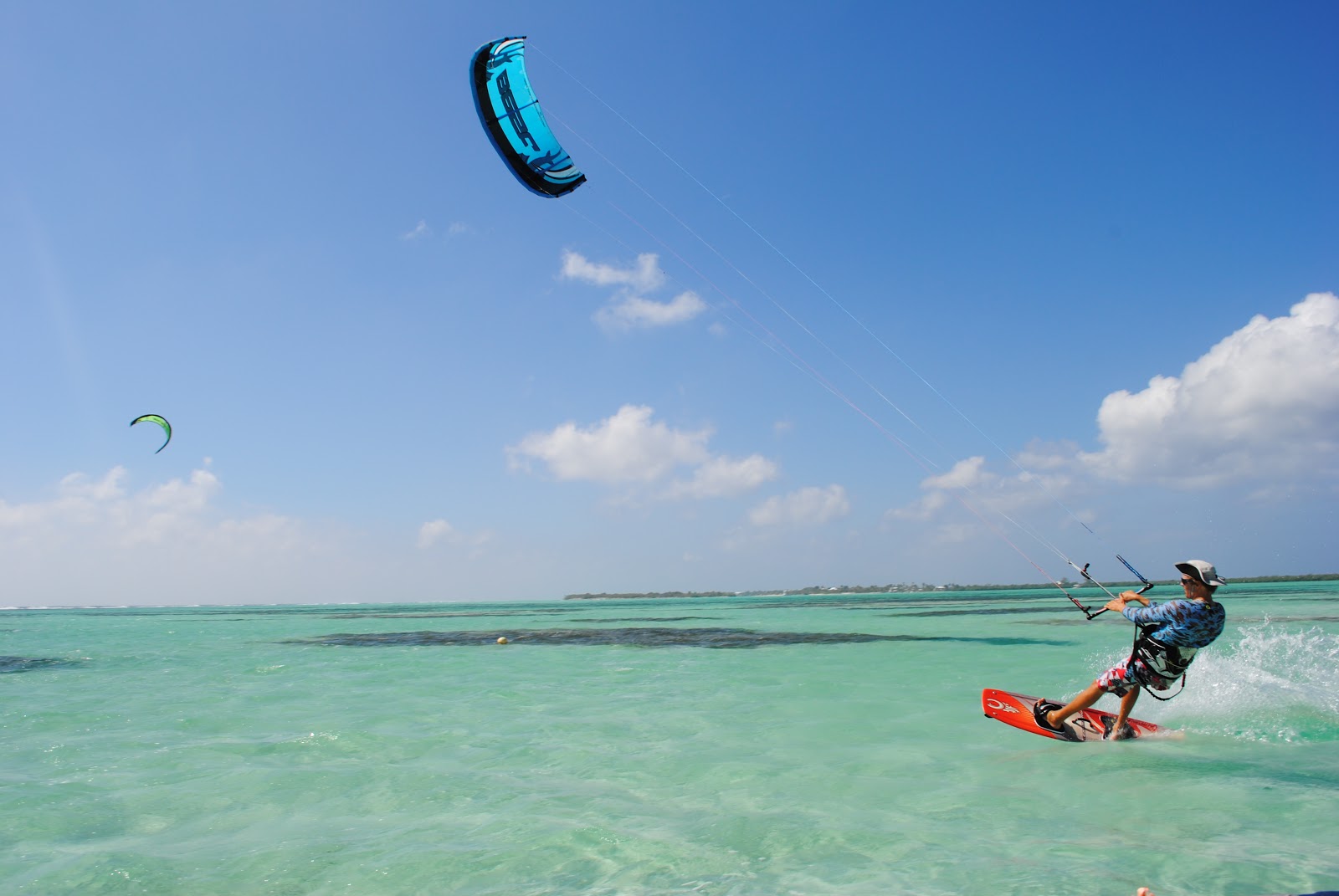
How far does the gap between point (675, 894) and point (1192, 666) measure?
40.9ft

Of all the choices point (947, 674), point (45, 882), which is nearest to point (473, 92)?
point (45, 882)

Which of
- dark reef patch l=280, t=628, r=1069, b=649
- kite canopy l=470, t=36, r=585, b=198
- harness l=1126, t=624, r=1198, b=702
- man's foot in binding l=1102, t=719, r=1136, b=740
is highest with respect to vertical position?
kite canopy l=470, t=36, r=585, b=198

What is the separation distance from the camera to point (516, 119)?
11.9 meters

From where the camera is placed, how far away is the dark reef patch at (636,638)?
90.0 feet

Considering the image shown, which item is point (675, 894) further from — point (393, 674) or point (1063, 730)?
point (393, 674)

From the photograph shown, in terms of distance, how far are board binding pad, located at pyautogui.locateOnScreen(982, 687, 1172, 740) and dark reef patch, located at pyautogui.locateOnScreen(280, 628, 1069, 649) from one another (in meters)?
15.7

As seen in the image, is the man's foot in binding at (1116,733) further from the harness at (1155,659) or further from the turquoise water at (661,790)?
the harness at (1155,659)

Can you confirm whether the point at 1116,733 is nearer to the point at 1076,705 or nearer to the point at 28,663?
the point at 1076,705

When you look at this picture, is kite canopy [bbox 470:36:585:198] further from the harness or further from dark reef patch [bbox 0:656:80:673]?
dark reef patch [bbox 0:656:80:673]

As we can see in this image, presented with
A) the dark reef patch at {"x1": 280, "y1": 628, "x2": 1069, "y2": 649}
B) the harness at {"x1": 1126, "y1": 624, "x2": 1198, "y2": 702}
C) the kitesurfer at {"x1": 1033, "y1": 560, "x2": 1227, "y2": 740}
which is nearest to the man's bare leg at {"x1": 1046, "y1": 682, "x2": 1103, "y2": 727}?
the kitesurfer at {"x1": 1033, "y1": 560, "x2": 1227, "y2": 740}

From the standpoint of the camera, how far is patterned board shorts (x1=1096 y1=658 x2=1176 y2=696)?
844 cm

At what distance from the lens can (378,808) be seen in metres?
7.15

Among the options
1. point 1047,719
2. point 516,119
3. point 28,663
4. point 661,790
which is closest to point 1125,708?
point 1047,719

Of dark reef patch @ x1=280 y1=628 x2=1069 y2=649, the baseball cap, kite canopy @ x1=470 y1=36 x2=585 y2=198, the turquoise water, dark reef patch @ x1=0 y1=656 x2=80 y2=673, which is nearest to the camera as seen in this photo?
the turquoise water
